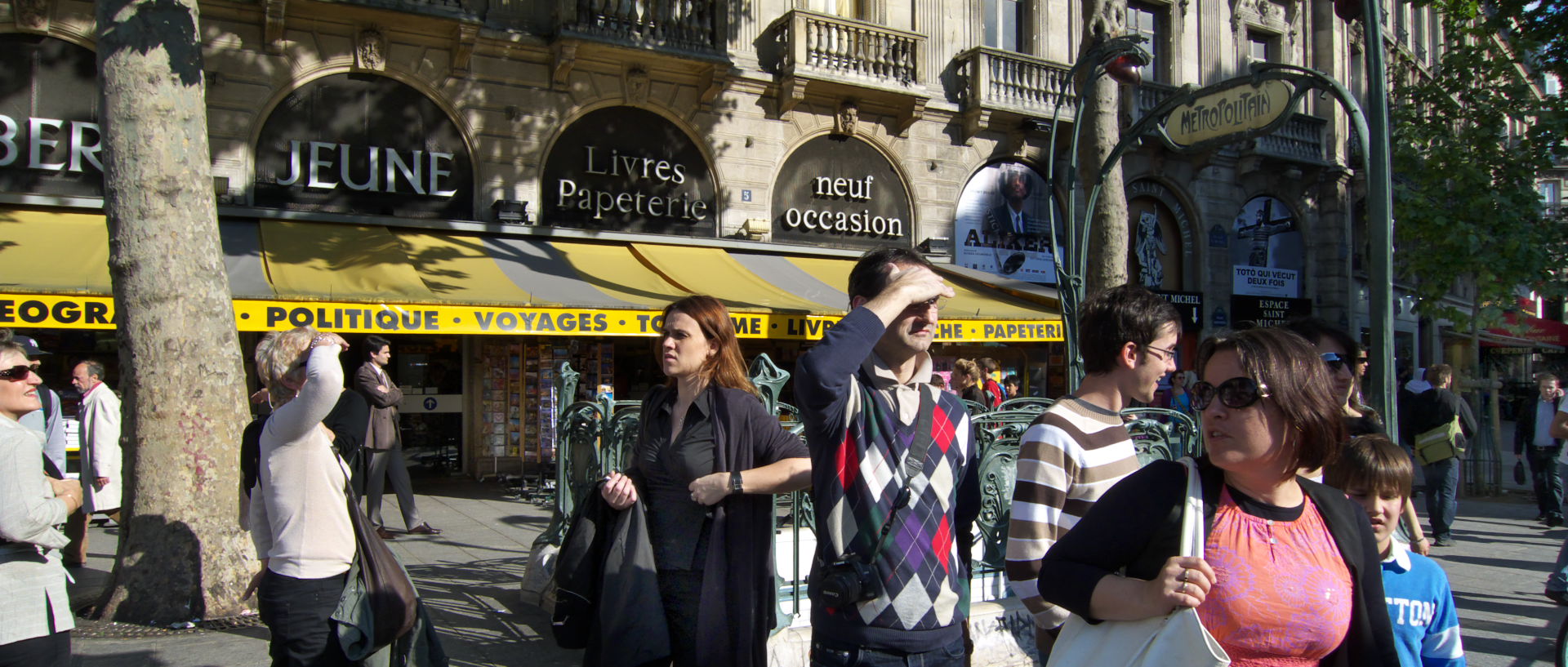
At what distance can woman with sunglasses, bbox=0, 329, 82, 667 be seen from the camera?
109 inches

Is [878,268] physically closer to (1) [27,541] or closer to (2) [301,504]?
(2) [301,504]

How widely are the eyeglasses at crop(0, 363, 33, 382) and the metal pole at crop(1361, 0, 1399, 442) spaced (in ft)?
17.2

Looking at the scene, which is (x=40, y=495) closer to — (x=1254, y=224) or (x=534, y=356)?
(x=534, y=356)

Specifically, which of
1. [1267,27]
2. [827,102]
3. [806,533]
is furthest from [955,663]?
[1267,27]

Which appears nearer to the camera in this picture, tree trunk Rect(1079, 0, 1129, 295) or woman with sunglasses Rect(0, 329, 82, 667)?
woman with sunglasses Rect(0, 329, 82, 667)

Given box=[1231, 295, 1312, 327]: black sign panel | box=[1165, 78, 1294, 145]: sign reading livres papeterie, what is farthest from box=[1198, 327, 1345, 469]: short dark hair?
box=[1231, 295, 1312, 327]: black sign panel

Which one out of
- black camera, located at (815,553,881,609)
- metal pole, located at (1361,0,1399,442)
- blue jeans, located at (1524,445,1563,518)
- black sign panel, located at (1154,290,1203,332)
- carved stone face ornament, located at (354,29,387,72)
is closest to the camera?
black camera, located at (815,553,881,609)

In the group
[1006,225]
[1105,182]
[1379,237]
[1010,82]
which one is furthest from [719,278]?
[1379,237]

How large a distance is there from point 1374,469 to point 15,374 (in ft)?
12.8

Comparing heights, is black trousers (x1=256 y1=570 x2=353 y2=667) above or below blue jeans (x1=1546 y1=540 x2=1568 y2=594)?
above

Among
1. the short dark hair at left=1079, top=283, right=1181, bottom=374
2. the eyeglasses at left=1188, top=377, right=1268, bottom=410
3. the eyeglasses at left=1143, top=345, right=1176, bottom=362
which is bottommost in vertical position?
the eyeglasses at left=1188, top=377, right=1268, bottom=410

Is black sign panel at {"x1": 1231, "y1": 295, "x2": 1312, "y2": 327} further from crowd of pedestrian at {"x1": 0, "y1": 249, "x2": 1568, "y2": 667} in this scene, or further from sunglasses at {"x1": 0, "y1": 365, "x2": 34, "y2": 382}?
sunglasses at {"x1": 0, "y1": 365, "x2": 34, "y2": 382}

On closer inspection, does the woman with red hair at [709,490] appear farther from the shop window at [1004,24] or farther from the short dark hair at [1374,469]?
the shop window at [1004,24]

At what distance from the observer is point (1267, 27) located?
61.6ft
